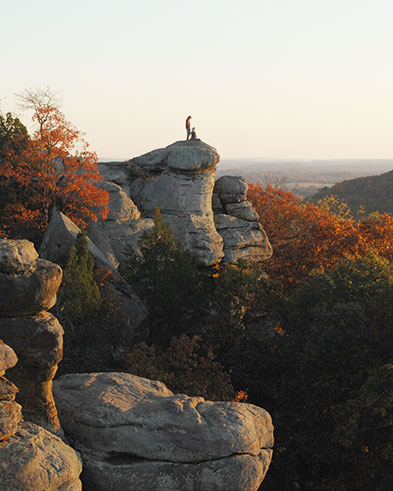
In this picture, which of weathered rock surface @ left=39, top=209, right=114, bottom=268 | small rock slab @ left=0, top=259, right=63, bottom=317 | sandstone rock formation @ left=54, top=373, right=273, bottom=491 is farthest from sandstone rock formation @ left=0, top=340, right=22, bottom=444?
weathered rock surface @ left=39, top=209, right=114, bottom=268

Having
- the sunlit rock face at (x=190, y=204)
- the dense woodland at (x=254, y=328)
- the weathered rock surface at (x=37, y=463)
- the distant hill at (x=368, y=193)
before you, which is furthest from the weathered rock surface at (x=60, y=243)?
the distant hill at (x=368, y=193)

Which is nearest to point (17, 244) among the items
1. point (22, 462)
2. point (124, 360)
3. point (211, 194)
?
point (22, 462)

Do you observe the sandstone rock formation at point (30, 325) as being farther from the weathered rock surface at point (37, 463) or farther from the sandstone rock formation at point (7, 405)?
the sandstone rock formation at point (7, 405)

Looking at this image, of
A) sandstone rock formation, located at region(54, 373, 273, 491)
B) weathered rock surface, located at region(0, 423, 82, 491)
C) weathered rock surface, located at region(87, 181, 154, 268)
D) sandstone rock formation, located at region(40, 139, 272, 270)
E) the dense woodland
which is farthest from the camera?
sandstone rock formation, located at region(40, 139, 272, 270)

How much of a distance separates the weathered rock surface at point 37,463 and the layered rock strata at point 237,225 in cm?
2602

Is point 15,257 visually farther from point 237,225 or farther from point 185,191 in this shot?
point 237,225

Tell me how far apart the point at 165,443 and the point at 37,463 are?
3.30 meters

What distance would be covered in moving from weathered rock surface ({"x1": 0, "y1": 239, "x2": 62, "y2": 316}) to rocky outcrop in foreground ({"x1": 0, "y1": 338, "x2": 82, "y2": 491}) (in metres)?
1.34

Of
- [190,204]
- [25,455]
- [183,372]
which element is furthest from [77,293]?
[190,204]

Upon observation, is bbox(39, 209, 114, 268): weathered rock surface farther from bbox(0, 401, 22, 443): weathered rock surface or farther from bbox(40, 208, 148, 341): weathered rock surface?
bbox(0, 401, 22, 443): weathered rock surface

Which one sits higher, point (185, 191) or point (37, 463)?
point (185, 191)

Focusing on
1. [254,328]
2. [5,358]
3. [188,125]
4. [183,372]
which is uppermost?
[188,125]

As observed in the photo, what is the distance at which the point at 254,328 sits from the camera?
25.1m

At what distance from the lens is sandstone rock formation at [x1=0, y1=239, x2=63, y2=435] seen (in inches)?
509
